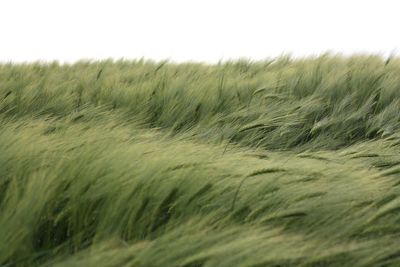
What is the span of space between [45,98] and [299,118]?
162 cm

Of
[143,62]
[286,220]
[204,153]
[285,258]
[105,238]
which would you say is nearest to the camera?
[285,258]

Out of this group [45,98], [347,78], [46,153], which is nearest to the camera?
[46,153]

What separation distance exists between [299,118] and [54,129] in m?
1.35

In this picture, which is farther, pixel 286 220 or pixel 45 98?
pixel 45 98

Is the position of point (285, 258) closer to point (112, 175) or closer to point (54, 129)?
point (112, 175)

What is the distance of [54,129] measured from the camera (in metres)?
1.89

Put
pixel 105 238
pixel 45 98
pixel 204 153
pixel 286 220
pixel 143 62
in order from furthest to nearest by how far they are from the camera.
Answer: pixel 143 62 < pixel 45 98 < pixel 204 153 < pixel 286 220 < pixel 105 238

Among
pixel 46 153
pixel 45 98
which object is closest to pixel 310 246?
pixel 46 153

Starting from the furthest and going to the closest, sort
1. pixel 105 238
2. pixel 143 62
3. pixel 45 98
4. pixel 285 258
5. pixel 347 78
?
pixel 143 62, pixel 347 78, pixel 45 98, pixel 105 238, pixel 285 258

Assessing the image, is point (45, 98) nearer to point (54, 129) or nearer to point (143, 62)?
point (54, 129)

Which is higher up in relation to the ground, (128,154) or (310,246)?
(128,154)

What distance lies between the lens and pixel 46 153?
3.98ft

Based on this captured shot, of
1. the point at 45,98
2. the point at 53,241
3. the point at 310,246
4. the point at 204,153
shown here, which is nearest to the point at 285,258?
the point at 310,246

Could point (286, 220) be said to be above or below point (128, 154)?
below
